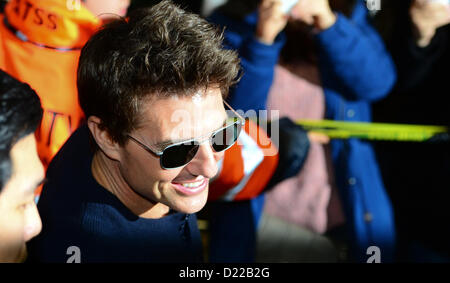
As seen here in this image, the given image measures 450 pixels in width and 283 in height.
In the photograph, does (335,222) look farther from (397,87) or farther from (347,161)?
(397,87)

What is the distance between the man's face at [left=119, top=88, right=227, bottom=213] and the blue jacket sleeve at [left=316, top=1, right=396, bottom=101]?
525mm

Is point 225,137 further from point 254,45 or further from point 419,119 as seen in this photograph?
point 419,119

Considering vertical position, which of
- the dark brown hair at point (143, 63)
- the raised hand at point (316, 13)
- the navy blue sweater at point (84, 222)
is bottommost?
the navy blue sweater at point (84, 222)

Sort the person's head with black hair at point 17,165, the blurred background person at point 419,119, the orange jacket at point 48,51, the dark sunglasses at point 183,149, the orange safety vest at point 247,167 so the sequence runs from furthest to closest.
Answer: the blurred background person at point 419,119 → the orange safety vest at point 247,167 → the orange jacket at point 48,51 → the dark sunglasses at point 183,149 → the person's head with black hair at point 17,165

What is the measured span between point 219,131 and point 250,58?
356 mm

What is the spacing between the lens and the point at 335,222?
1719mm

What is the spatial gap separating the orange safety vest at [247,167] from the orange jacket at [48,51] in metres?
0.44

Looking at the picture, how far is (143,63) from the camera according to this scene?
1085 mm

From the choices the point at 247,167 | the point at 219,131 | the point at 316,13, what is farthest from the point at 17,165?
the point at 316,13

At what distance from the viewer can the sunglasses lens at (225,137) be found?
120 centimetres

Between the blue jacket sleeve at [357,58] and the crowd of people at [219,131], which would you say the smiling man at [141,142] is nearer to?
the crowd of people at [219,131]

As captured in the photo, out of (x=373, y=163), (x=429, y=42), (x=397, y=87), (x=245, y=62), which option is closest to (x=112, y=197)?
(x=245, y=62)

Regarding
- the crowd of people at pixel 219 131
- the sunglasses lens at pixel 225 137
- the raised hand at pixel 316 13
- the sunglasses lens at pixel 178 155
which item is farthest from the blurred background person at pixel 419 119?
the sunglasses lens at pixel 178 155

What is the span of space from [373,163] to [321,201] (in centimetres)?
22
